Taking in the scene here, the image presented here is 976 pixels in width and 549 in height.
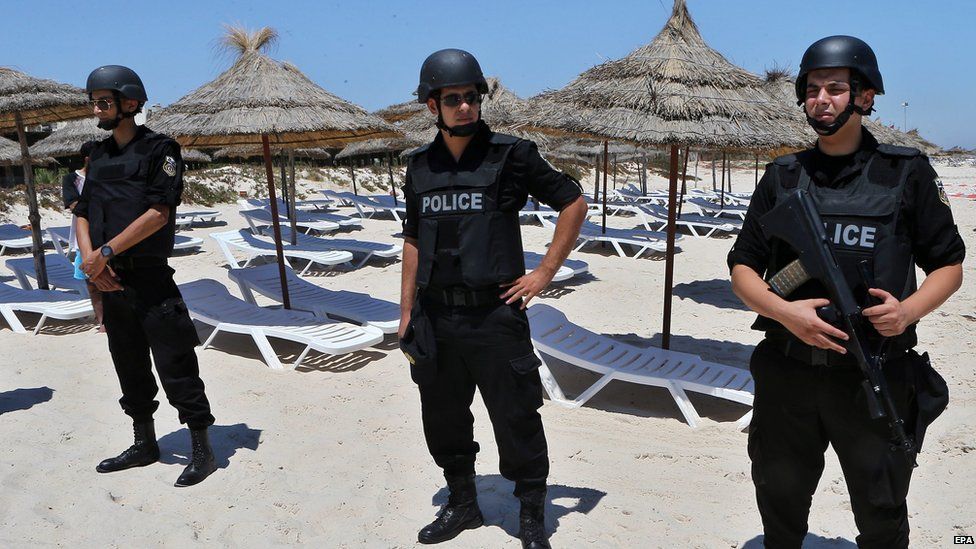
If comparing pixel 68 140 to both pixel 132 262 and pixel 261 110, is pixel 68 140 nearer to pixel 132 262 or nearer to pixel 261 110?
pixel 261 110

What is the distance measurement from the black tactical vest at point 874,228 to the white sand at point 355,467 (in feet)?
4.48

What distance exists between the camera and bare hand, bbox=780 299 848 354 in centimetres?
176

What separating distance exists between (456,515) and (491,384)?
2.03 ft

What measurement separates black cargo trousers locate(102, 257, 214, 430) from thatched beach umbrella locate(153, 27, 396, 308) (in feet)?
9.36

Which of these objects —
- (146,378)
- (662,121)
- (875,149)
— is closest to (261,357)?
(146,378)

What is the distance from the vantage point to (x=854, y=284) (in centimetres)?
183

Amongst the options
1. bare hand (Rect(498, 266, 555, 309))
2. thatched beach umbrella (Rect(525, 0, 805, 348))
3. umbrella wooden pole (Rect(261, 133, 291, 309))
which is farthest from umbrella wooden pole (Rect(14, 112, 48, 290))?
bare hand (Rect(498, 266, 555, 309))

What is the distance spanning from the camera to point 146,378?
326cm

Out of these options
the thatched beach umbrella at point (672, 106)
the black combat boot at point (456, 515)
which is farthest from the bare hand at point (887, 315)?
the thatched beach umbrella at point (672, 106)

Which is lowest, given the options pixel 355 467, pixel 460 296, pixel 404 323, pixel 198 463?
pixel 355 467

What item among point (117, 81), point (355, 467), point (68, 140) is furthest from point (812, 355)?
point (68, 140)

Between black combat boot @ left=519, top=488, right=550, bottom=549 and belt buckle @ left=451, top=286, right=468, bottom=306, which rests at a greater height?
belt buckle @ left=451, top=286, right=468, bottom=306

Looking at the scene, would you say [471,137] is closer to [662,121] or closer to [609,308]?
[662,121]

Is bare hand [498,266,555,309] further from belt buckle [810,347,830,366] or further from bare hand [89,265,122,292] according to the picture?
bare hand [89,265,122,292]
